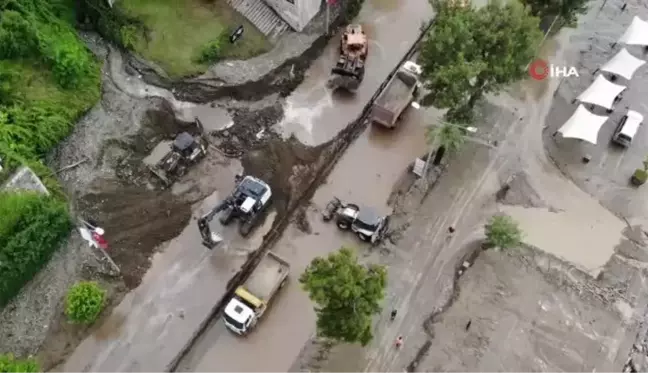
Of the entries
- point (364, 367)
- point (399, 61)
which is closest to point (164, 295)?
point (364, 367)

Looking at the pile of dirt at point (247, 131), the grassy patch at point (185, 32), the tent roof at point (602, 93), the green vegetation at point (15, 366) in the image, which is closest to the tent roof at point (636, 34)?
the tent roof at point (602, 93)

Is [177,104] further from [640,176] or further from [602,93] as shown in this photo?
[640,176]

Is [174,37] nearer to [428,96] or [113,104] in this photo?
[113,104]

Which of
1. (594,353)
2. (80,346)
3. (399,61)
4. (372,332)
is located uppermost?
(399,61)

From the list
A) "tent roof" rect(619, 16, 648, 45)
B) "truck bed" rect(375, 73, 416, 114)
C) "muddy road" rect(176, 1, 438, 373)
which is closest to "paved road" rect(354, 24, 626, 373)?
"muddy road" rect(176, 1, 438, 373)

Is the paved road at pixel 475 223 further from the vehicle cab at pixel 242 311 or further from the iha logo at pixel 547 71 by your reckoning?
the vehicle cab at pixel 242 311

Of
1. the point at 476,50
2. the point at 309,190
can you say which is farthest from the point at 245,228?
the point at 476,50
